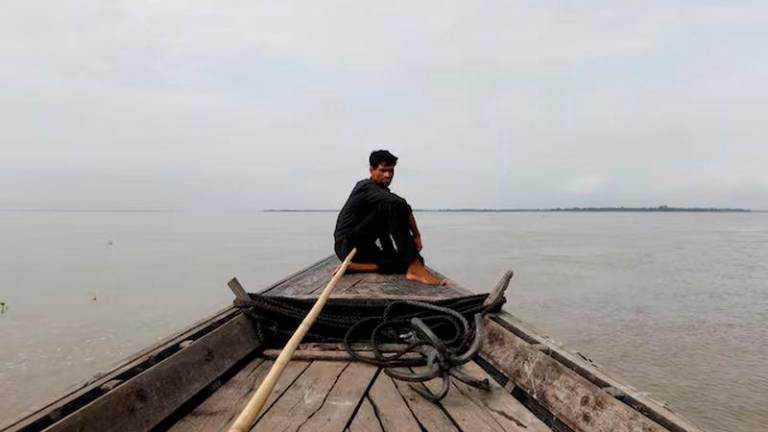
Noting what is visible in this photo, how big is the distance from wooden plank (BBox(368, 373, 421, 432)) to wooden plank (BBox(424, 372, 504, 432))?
203 millimetres

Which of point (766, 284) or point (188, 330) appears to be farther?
point (766, 284)

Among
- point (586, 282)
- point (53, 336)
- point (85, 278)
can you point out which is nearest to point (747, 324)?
point (586, 282)

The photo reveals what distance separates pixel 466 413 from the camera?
2.34m

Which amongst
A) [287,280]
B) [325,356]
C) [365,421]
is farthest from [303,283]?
[365,421]

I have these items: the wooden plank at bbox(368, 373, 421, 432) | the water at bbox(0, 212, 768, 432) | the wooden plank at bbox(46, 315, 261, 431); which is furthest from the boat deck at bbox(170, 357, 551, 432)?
the water at bbox(0, 212, 768, 432)

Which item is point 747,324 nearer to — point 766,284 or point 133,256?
point 766,284

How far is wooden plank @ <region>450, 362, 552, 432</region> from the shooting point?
220 cm

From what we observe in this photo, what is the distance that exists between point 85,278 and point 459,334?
16.8m

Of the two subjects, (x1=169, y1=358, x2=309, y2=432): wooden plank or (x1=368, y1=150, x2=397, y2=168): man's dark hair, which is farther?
(x1=368, y1=150, x2=397, y2=168): man's dark hair

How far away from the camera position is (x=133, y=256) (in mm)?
24094

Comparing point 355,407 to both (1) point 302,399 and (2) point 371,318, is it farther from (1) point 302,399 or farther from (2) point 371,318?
(2) point 371,318

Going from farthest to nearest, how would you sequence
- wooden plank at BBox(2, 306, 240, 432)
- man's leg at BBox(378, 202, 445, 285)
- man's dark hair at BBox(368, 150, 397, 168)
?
man's dark hair at BBox(368, 150, 397, 168)
man's leg at BBox(378, 202, 445, 285)
wooden plank at BBox(2, 306, 240, 432)

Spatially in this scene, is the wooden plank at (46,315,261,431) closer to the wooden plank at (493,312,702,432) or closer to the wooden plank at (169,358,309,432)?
the wooden plank at (169,358,309,432)

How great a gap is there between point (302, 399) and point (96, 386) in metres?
0.95
